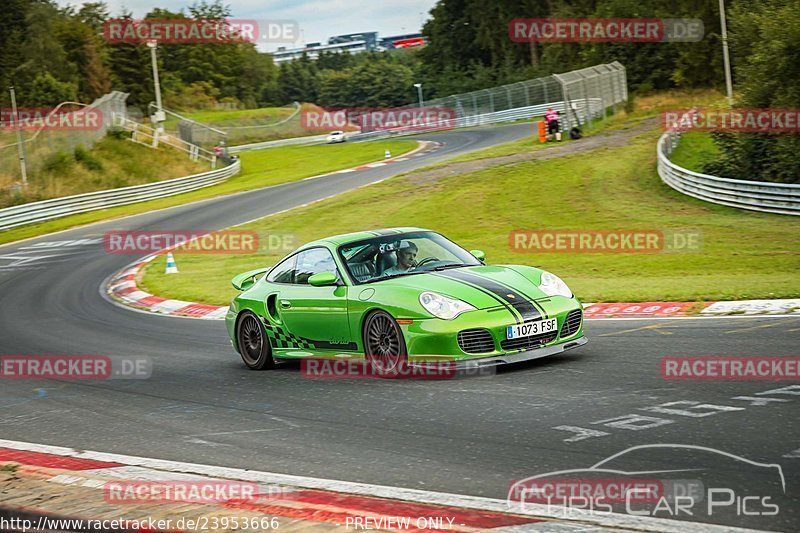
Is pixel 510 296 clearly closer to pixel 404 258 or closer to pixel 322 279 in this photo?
pixel 404 258

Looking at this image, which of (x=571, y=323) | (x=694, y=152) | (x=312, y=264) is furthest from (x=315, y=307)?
(x=694, y=152)

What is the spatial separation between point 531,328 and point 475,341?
512 millimetres

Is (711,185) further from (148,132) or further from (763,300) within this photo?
(148,132)

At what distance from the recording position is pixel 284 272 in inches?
429

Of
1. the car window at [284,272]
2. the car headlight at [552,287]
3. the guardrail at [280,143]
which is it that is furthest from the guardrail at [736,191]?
the guardrail at [280,143]

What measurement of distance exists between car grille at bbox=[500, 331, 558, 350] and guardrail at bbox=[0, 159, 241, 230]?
30000mm

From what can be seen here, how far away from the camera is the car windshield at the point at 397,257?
32.5ft

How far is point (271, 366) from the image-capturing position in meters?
11.0

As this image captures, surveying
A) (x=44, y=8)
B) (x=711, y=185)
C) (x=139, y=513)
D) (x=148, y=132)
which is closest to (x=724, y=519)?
(x=139, y=513)


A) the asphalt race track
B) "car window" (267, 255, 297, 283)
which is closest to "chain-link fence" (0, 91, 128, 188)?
the asphalt race track

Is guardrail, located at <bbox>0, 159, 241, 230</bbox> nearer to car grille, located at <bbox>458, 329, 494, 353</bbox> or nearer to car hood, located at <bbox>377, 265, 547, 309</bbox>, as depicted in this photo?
car hood, located at <bbox>377, 265, 547, 309</bbox>

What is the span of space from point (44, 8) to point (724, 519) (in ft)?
334

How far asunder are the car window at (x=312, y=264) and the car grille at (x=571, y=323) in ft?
7.65

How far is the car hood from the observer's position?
8977 mm
